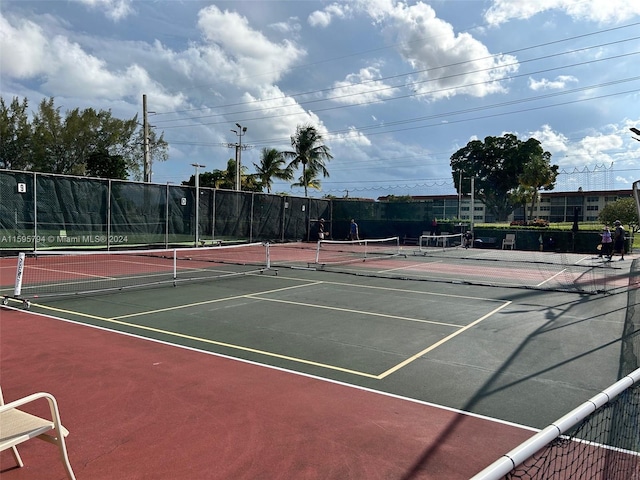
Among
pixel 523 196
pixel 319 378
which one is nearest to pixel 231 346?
pixel 319 378

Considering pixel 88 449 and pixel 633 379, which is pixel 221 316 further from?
pixel 633 379

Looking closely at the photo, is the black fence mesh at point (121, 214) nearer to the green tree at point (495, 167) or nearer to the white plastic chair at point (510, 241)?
the white plastic chair at point (510, 241)

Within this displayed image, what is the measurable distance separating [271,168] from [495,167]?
43.4 meters

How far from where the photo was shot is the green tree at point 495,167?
234 feet

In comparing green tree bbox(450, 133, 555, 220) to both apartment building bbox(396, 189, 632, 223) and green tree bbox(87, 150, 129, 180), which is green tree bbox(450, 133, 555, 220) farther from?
green tree bbox(87, 150, 129, 180)

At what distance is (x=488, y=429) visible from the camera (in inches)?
173

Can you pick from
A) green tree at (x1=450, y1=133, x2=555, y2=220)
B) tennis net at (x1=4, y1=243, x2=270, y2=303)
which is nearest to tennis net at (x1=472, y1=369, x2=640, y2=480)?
tennis net at (x1=4, y1=243, x2=270, y2=303)

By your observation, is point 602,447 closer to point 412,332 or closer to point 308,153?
point 412,332

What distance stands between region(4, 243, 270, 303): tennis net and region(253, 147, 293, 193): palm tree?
91.4ft

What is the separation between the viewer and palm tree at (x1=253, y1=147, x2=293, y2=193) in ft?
157

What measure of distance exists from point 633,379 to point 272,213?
97.1 ft

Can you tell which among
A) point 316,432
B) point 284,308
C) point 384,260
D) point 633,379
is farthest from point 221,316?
point 384,260

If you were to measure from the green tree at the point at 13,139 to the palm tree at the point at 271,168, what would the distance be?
68.1 ft

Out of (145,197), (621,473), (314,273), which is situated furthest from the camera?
(145,197)
